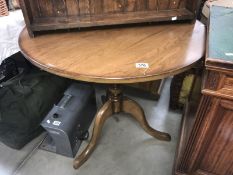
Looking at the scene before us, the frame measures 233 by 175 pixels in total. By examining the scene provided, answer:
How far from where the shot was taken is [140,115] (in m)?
1.38

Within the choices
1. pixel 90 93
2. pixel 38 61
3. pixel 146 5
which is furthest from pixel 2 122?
pixel 146 5

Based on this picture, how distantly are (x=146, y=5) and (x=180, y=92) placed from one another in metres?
0.75

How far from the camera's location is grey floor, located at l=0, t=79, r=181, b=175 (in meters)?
1.30

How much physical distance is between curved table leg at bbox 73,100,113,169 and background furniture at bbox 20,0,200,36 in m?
0.52

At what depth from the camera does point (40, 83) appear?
1.45m

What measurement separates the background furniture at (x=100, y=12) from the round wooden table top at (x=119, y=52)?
51mm

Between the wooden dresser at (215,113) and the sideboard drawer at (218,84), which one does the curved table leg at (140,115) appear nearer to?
the wooden dresser at (215,113)

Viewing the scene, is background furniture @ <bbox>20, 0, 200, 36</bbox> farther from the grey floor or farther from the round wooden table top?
the grey floor

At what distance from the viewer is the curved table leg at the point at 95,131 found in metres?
1.29

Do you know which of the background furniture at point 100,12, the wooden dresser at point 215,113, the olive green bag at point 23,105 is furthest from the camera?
the olive green bag at point 23,105

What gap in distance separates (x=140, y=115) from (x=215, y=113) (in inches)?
24.6

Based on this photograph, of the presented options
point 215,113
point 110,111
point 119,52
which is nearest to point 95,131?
point 110,111

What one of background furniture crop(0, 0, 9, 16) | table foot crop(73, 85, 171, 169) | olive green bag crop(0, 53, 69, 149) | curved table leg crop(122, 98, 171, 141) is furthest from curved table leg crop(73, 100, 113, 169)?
background furniture crop(0, 0, 9, 16)

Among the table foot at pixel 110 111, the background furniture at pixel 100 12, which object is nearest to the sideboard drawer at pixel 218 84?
the background furniture at pixel 100 12
